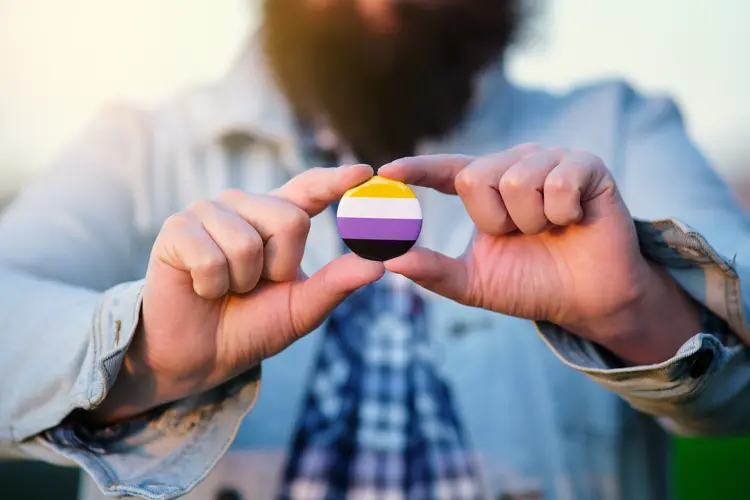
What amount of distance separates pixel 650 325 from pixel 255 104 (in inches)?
57.0

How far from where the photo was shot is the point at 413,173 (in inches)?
41.7

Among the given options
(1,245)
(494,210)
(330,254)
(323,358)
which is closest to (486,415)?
(323,358)

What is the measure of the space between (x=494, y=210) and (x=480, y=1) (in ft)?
→ 5.42

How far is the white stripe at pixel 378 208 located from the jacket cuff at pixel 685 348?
1.02 ft

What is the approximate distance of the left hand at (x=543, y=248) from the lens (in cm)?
100

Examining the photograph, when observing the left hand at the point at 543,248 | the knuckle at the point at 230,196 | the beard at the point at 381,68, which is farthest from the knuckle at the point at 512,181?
the beard at the point at 381,68

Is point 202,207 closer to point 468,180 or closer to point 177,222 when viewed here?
point 177,222

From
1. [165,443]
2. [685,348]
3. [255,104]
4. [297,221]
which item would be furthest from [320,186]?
[255,104]

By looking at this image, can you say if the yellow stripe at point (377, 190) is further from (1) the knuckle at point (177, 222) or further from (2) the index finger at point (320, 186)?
(1) the knuckle at point (177, 222)

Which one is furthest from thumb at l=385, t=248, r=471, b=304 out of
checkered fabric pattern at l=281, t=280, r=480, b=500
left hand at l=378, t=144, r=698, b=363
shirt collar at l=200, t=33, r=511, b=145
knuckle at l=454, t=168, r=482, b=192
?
shirt collar at l=200, t=33, r=511, b=145

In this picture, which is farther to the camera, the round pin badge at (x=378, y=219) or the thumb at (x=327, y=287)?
the round pin badge at (x=378, y=219)

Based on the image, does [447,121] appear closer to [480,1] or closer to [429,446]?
[480,1]

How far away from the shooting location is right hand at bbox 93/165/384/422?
38.3 inches

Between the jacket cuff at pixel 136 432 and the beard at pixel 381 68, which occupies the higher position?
the beard at pixel 381 68
